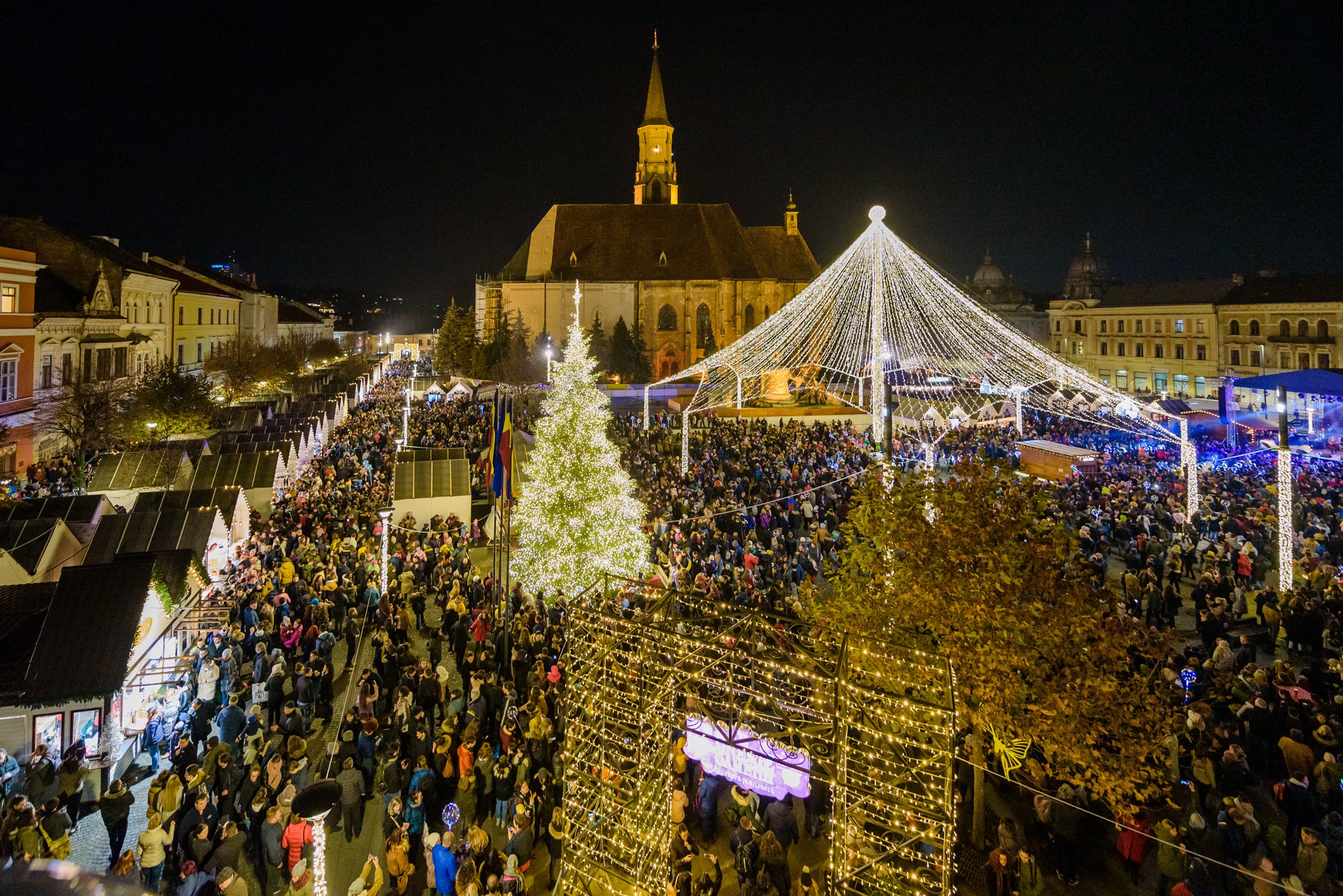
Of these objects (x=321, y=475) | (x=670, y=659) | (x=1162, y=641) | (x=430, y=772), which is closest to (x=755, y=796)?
(x=670, y=659)

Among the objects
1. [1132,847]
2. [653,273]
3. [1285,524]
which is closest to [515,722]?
[1132,847]

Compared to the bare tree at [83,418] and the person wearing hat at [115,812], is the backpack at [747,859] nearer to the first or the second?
the person wearing hat at [115,812]

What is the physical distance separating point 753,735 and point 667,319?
2097 inches

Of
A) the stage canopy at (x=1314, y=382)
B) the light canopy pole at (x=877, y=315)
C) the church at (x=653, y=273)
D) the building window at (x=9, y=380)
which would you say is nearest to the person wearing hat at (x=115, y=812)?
the light canopy pole at (x=877, y=315)

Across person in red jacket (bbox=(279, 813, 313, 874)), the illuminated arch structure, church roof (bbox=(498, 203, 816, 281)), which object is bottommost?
person in red jacket (bbox=(279, 813, 313, 874))

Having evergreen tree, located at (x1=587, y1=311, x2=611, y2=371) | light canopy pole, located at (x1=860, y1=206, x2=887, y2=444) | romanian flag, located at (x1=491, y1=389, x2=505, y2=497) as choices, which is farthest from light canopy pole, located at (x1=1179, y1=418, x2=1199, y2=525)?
evergreen tree, located at (x1=587, y1=311, x2=611, y2=371)

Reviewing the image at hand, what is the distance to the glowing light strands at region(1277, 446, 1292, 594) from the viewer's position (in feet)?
41.9

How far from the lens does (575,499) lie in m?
12.8

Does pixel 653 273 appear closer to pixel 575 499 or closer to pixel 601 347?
pixel 601 347

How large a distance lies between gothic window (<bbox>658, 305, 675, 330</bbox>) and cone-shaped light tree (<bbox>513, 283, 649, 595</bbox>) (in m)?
44.8

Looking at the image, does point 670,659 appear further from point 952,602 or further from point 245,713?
point 245,713

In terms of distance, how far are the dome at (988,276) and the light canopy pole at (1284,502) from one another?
83301 mm

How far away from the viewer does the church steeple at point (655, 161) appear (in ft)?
194

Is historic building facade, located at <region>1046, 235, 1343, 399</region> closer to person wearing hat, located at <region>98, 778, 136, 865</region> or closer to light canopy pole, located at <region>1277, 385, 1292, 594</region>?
light canopy pole, located at <region>1277, 385, 1292, 594</region>
